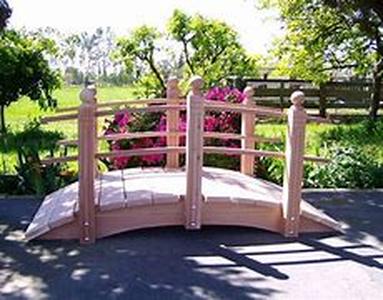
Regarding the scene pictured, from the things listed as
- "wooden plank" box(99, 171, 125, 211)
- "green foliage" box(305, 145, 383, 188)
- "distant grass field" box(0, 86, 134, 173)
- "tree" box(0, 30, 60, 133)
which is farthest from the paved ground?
"tree" box(0, 30, 60, 133)

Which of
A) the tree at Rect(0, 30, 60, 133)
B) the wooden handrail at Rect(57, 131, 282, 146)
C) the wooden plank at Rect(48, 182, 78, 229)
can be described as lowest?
the wooden plank at Rect(48, 182, 78, 229)

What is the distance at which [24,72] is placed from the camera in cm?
1272

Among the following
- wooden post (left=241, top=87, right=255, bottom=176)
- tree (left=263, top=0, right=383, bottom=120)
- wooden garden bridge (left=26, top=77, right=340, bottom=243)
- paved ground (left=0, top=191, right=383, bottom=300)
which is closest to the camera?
paved ground (left=0, top=191, right=383, bottom=300)

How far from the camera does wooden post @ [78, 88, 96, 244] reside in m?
5.66

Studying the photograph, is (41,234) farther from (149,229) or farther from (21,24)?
(21,24)

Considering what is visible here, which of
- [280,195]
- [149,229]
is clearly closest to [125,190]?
[149,229]

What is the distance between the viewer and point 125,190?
6.32 m

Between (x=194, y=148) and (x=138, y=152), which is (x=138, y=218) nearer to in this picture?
(x=138, y=152)

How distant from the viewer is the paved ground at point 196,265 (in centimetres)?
465

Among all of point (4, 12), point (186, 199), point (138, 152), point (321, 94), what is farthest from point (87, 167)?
point (321, 94)

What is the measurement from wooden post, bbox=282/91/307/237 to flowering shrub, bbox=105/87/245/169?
266 centimetres

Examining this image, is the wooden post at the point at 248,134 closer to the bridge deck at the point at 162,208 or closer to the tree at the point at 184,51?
the bridge deck at the point at 162,208

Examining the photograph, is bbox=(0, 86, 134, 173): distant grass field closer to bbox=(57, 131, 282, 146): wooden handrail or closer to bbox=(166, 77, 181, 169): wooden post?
bbox=(57, 131, 282, 146): wooden handrail

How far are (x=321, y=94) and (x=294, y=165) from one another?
12.1 m
